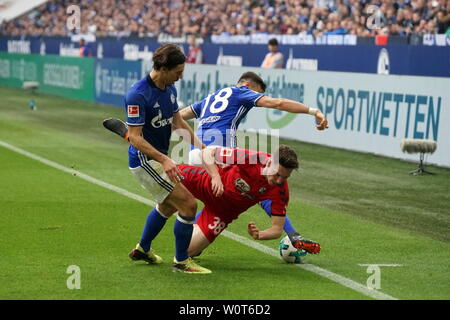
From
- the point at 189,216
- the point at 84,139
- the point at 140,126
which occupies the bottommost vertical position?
the point at 84,139

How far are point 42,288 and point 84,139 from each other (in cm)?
1274

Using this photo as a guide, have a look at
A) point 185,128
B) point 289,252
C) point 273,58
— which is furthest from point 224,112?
point 273,58

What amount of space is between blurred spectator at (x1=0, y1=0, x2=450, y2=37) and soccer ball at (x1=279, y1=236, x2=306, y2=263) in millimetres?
13233

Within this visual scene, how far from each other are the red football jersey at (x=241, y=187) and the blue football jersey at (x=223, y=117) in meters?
1.07

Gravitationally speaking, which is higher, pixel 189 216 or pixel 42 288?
pixel 189 216

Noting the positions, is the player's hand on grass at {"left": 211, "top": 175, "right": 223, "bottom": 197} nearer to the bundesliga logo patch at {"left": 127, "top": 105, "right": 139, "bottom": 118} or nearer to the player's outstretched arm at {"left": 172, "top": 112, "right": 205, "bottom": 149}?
the player's outstretched arm at {"left": 172, "top": 112, "right": 205, "bottom": 149}

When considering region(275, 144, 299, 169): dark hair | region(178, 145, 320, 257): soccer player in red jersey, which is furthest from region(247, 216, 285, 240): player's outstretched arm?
region(275, 144, 299, 169): dark hair

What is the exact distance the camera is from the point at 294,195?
12469 mm

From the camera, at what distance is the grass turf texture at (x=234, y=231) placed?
279 inches

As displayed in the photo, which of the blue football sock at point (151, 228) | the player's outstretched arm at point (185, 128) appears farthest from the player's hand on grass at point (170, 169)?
the blue football sock at point (151, 228)
